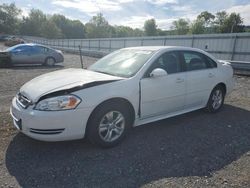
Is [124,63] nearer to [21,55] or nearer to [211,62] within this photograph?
[211,62]

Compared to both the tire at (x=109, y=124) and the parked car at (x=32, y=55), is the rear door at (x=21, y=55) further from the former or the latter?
the tire at (x=109, y=124)

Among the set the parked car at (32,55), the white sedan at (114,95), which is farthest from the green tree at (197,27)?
the white sedan at (114,95)

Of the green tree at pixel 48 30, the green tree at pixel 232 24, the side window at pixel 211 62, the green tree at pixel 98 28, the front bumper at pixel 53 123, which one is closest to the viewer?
the front bumper at pixel 53 123

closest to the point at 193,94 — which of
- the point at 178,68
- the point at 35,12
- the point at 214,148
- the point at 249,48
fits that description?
the point at 178,68

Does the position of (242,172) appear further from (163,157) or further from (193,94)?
(193,94)

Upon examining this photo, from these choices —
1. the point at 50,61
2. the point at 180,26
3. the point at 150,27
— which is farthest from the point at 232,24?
the point at 50,61

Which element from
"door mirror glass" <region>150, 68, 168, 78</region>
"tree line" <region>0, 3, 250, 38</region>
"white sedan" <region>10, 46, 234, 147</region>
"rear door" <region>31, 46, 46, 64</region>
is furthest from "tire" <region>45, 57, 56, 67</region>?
"tree line" <region>0, 3, 250, 38</region>

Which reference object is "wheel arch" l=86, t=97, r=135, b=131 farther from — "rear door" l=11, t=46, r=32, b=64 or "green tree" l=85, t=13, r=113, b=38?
"green tree" l=85, t=13, r=113, b=38

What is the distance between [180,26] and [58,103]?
96.3m

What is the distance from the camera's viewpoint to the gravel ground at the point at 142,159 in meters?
3.15

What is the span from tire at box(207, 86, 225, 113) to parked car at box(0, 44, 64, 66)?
11923 mm

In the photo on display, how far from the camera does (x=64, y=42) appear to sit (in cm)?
5041

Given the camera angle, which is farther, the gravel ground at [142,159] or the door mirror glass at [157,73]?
the door mirror glass at [157,73]

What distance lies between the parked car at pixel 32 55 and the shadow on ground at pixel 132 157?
37.3ft
